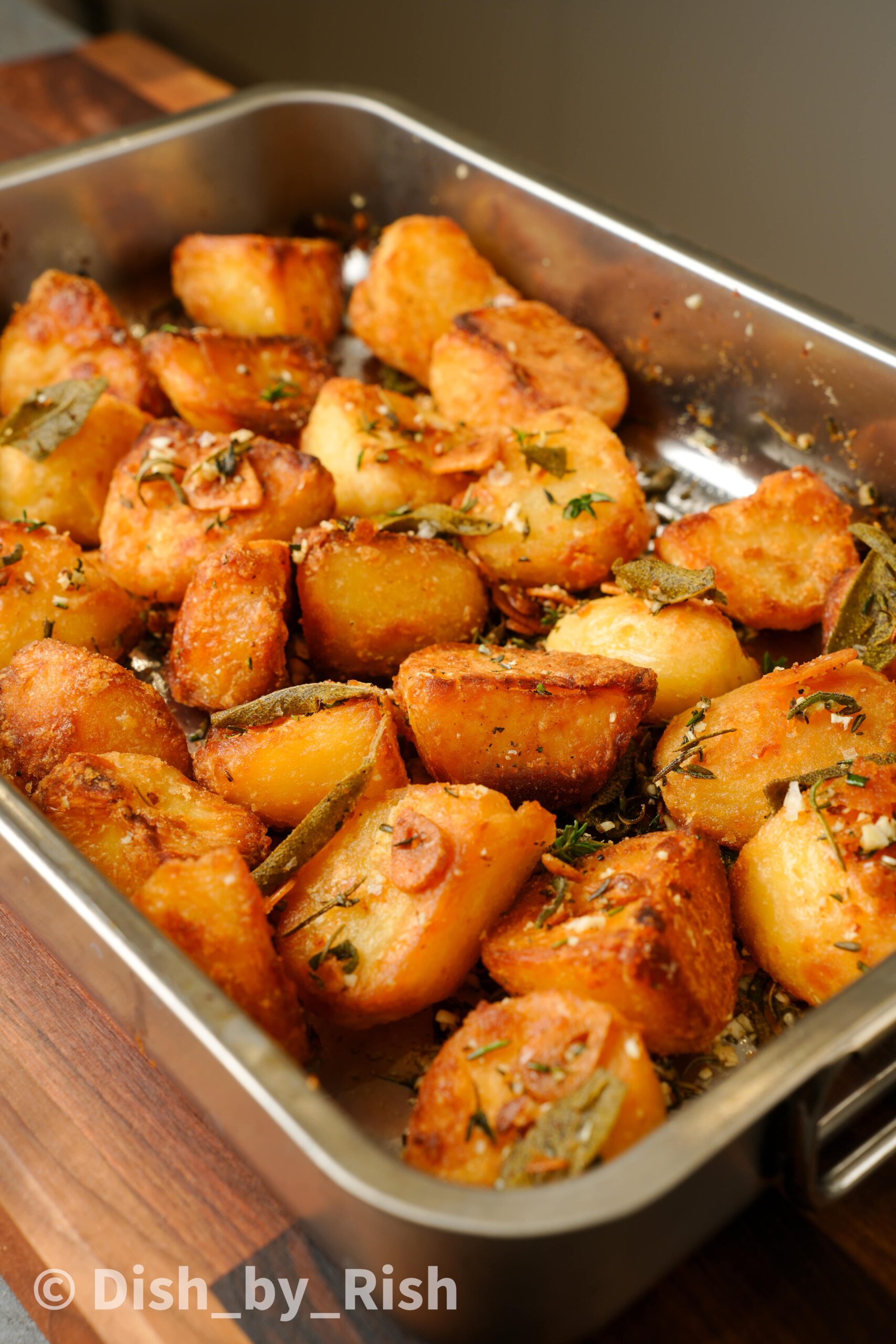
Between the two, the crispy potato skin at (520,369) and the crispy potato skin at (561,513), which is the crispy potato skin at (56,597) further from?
the crispy potato skin at (520,369)

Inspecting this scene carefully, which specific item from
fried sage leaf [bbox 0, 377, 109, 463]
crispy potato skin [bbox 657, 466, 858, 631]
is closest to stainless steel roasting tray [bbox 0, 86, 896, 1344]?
crispy potato skin [bbox 657, 466, 858, 631]

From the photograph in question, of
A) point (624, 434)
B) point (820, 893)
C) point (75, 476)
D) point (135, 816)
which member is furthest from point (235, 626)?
point (624, 434)

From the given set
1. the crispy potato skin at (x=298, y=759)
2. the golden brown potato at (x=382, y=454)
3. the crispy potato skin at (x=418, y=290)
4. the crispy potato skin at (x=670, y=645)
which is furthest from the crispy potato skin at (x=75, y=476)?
the crispy potato skin at (x=670, y=645)

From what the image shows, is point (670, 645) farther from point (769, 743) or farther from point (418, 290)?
point (418, 290)

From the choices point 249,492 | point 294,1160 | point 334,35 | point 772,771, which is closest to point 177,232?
point 249,492

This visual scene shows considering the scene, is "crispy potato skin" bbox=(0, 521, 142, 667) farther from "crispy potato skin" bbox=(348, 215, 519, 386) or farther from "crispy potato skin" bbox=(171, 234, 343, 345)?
"crispy potato skin" bbox=(348, 215, 519, 386)

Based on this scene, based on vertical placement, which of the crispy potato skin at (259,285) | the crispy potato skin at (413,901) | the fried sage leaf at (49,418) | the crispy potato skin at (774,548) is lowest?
the crispy potato skin at (413,901)

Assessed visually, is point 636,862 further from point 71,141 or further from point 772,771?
point 71,141
